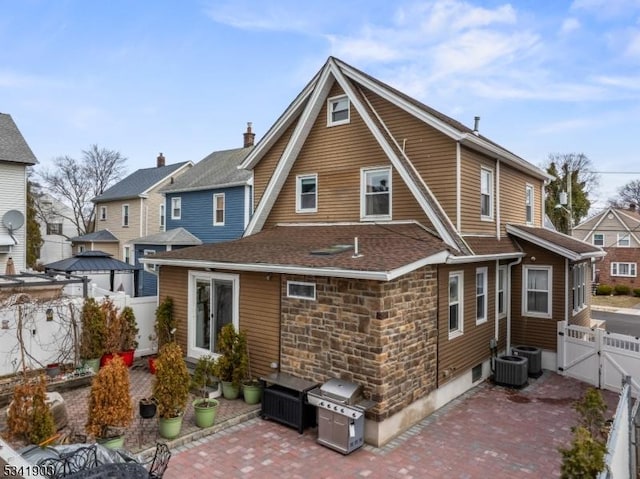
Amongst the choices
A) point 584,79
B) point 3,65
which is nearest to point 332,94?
point 584,79

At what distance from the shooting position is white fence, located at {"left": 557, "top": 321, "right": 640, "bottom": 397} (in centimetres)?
1059

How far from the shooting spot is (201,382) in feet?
28.1

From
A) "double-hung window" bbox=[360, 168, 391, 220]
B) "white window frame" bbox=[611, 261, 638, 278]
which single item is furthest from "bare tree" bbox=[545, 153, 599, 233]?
"double-hung window" bbox=[360, 168, 391, 220]

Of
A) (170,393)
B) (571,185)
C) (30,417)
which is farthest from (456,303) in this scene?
(571,185)

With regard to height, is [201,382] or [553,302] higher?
[553,302]

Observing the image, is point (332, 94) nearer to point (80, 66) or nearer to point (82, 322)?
point (82, 322)

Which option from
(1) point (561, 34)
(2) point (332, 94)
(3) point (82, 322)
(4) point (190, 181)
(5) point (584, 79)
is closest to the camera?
(3) point (82, 322)

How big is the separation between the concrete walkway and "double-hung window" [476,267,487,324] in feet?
9.03

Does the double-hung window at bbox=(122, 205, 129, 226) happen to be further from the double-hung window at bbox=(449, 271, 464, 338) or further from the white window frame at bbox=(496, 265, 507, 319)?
the double-hung window at bbox=(449, 271, 464, 338)

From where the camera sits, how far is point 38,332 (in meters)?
10.4

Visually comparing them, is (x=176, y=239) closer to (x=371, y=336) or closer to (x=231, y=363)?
(x=231, y=363)

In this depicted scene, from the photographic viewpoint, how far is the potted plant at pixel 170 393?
23.5 feet

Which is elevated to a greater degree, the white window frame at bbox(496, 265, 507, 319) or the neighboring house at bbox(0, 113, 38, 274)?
the neighboring house at bbox(0, 113, 38, 274)

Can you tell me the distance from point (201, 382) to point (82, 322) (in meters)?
4.40
